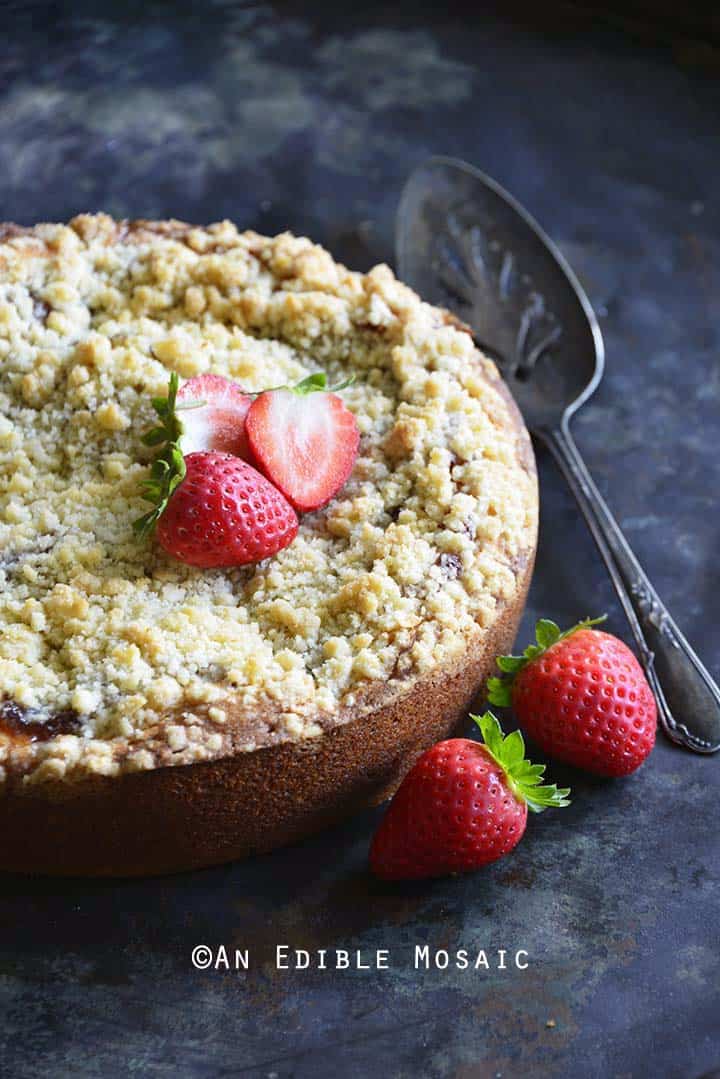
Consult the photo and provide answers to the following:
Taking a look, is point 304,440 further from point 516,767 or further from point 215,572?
point 516,767

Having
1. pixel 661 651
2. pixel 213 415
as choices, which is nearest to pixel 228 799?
pixel 213 415

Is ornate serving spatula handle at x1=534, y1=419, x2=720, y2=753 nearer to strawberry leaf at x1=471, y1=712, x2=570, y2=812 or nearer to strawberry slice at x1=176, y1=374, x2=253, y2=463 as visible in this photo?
strawberry leaf at x1=471, y1=712, x2=570, y2=812

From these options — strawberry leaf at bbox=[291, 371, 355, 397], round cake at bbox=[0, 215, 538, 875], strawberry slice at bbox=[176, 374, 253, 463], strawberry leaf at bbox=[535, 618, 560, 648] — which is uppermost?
strawberry leaf at bbox=[291, 371, 355, 397]

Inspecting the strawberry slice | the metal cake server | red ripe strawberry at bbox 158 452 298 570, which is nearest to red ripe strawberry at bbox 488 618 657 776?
the metal cake server

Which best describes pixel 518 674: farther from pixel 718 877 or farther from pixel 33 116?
pixel 33 116

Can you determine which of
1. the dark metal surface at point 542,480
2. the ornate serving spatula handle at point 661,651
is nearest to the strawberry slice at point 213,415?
the dark metal surface at point 542,480

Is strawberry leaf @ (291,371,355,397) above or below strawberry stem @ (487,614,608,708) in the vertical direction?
above

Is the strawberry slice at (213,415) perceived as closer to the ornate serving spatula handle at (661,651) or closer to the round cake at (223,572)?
the round cake at (223,572)
